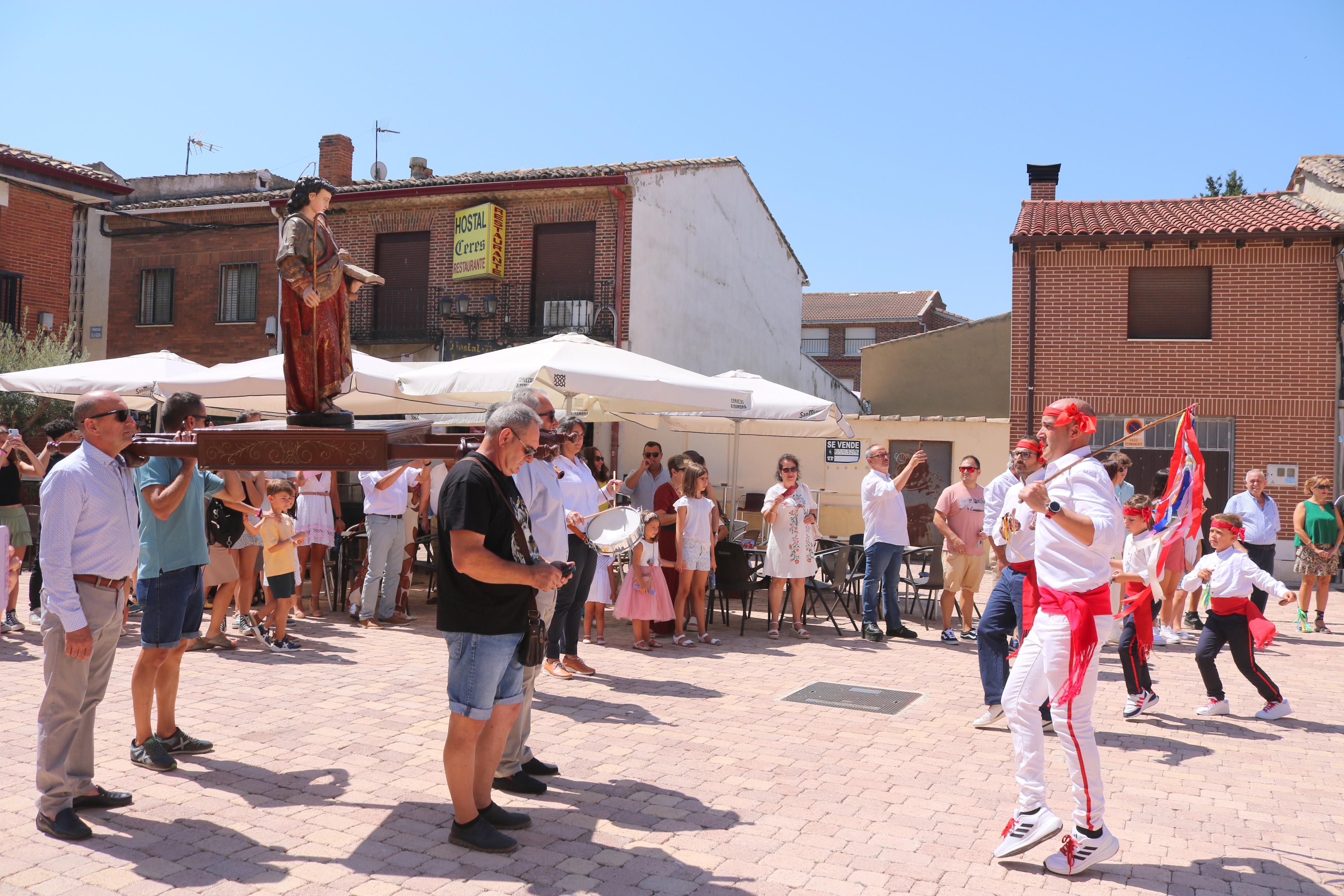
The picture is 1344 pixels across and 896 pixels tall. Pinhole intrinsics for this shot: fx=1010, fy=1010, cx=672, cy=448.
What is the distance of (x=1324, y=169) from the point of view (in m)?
19.1

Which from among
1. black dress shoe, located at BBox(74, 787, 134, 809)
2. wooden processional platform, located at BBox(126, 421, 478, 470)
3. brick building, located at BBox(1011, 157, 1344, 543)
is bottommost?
black dress shoe, located at BBox(74, 787, 134, 809)

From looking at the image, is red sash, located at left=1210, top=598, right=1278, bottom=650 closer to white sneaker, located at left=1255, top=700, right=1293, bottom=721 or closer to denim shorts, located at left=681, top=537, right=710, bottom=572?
white sneaker, located at left=1255, top=700, right=1293, bottom=721

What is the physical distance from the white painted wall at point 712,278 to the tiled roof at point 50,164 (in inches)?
429

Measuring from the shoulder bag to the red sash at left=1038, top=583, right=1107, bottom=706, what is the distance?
225 centimetres

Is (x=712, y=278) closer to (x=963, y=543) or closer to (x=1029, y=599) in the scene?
(x=963, y=543)

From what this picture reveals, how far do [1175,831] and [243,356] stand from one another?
71.1 ft

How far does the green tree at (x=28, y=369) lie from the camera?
16.9m

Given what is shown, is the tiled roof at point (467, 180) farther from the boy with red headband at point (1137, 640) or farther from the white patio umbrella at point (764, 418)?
the boy with red headband at point (1137, 640)

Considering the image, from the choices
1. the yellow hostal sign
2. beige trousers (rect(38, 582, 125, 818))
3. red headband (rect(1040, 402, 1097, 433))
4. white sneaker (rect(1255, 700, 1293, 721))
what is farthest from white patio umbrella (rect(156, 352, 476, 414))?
the yellow hostal sign

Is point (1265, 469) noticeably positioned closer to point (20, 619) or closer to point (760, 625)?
point (760, 625)

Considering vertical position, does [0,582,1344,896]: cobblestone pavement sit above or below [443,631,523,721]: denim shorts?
below

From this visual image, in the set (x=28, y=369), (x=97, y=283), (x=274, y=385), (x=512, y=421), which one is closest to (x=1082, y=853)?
(x=512, y=421)

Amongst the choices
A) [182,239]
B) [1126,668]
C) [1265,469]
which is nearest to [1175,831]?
[1126,668]

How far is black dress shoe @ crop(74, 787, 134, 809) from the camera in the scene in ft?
14.6
